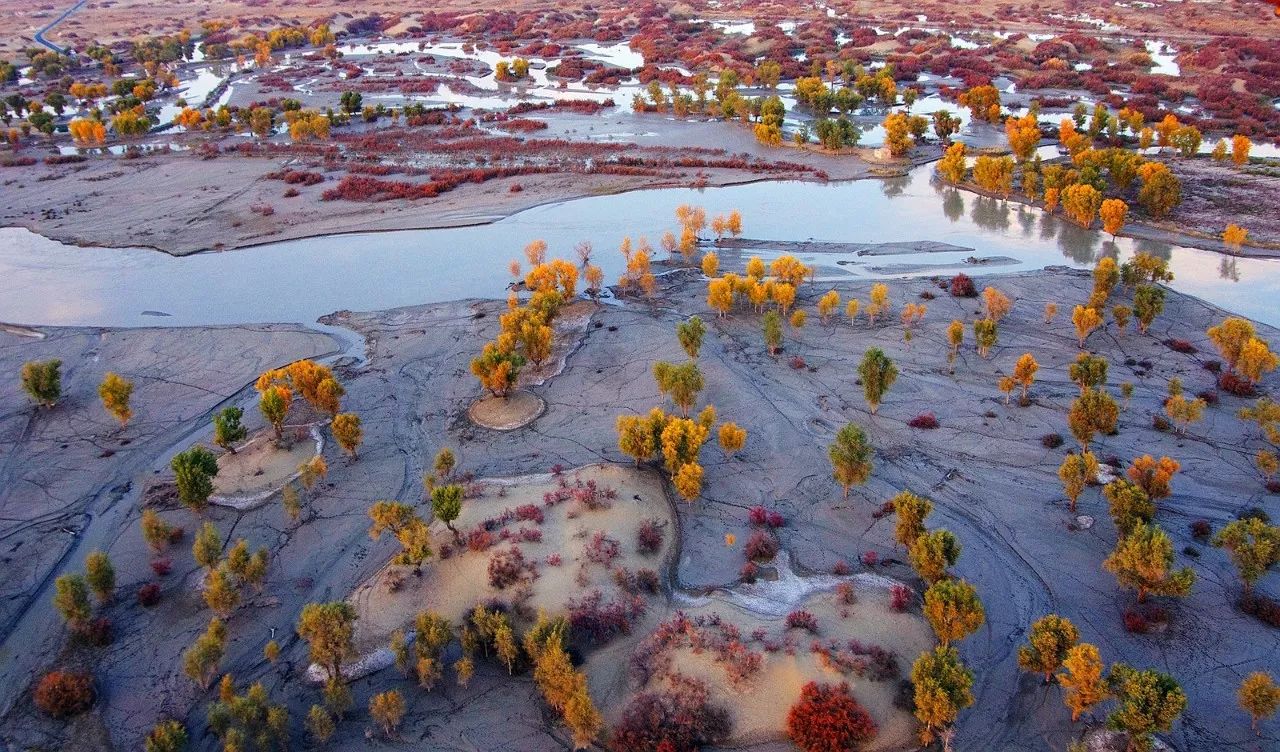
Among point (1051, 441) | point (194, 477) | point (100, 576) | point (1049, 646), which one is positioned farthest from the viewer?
point (1051, 441)

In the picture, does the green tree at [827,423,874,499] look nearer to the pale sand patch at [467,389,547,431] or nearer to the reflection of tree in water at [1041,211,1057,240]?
the pale sand patch at [467,389,547,431]

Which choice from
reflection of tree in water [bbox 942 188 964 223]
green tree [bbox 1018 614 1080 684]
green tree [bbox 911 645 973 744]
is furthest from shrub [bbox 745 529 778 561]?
reflection of tree in water [bbox 942 188 964 223]

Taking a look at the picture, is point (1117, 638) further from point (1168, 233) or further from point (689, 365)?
point (1168, 233)

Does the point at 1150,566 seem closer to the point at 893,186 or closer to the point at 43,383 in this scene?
the point at 43,383

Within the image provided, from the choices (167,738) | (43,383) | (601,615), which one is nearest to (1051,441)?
(601,615)

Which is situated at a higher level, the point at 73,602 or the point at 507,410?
the point at 73,602

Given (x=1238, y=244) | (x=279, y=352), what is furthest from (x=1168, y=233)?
(x=279, y=352)

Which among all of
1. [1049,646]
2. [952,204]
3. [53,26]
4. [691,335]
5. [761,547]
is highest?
[53,26]
